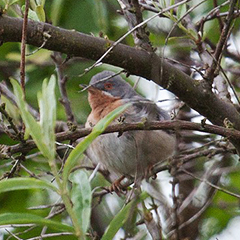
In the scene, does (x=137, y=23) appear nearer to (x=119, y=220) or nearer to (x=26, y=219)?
(x=119, y=220)

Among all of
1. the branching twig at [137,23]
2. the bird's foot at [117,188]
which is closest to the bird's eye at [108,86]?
the bird's foot at [117,188]

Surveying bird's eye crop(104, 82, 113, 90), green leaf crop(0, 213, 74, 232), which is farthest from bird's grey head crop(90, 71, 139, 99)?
green leaf crop(0, 213, 74, 232)

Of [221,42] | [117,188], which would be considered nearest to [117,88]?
[117,188]

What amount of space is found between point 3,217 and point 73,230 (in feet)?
0.79

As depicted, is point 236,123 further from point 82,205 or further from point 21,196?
point 21,196

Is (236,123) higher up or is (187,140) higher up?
(236,123)

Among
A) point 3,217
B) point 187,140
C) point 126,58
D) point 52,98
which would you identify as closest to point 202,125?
point 126,58

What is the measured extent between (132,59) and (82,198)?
4.29ft

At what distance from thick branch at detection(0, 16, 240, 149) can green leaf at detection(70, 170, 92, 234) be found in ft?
3.50

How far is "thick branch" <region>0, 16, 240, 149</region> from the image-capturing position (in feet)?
10.0

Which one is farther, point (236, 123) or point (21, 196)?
point (21, 196)

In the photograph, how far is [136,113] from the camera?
16.7 ft

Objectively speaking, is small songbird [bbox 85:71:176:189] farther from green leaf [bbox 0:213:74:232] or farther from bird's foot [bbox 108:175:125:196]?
green leaf [bbox 0:213:74:232]

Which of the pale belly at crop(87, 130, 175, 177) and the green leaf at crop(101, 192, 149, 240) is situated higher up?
the green leaf at crop(101, 192, 149, 240)
